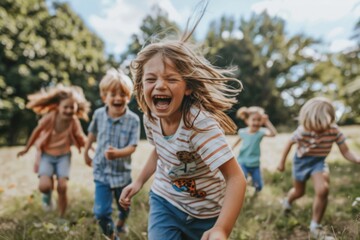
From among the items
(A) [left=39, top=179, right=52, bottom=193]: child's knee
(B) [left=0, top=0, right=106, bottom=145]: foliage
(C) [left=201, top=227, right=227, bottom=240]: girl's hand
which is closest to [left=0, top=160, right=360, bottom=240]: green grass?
(A) [left=39, top=179, right=52, bottom=193]: child's knee

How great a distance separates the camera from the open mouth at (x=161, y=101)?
2.03 meters

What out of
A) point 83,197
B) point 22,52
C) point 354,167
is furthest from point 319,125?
point 22,52

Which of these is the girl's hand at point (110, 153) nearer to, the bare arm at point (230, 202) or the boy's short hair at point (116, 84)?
the boy's short hair at point (116, 84)

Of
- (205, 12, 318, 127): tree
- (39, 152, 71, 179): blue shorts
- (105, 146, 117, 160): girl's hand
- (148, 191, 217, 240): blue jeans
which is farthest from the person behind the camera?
(205, 12, 318, 127): tree

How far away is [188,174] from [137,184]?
0.41m

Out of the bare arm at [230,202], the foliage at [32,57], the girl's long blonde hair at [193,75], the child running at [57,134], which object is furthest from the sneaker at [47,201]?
the foliage at [32,57]

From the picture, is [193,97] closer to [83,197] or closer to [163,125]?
[163,125]

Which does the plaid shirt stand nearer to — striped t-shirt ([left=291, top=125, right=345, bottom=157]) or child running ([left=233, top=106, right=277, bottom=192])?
striped t-shirt ([left=291, top=125, right=345, bottom=157])

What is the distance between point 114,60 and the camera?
116ft

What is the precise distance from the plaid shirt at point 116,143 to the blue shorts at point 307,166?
1.98 metres

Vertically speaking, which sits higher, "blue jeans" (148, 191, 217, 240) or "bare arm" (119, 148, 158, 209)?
"bare arm" (119, 148, 158, 209)

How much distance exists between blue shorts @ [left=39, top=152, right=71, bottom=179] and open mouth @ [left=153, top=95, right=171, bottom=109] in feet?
10.2

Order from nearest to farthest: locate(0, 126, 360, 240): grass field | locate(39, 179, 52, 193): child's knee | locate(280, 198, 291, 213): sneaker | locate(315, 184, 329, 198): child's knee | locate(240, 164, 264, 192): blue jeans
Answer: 1. locate(0, 126, 360, 240): grass field
2. locate(315, 184, 329, 198): child's knee
3. locate(280, 198, 291, 213): sneaker
4. locate(39, 179, 52, 193): child's knee
5. locate(240, 164, 264, 192): blue jeans

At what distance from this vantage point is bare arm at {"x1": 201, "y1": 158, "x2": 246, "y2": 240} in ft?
5.08
